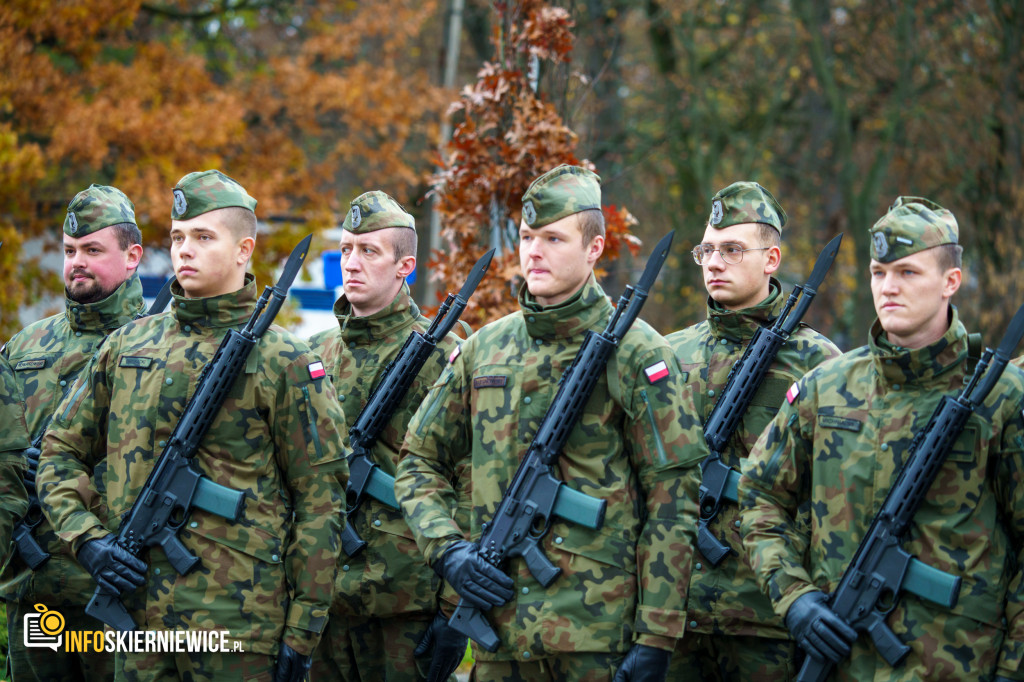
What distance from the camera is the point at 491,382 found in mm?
3969

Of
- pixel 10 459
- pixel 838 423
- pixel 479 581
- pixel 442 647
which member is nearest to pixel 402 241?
pixel 442 647

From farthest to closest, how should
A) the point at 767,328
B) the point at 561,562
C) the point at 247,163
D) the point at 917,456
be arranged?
the point at 247,163 → the point at 767,328 → the point at 561,562 → the point at 917,456

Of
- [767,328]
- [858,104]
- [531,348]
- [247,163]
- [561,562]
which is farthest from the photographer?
[858,104]

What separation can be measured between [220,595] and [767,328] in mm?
2490

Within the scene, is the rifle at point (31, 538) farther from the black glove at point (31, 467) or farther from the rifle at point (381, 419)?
the rifle at point (381, 419)

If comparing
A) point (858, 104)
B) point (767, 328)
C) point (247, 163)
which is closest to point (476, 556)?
point (767, 328)

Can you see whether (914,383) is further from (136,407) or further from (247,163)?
(247,163)

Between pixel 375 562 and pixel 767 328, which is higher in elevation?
pixel 767 328

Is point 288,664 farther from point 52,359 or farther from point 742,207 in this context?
point 742,207

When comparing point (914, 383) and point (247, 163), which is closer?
point (914, 383)

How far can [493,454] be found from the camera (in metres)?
3.93

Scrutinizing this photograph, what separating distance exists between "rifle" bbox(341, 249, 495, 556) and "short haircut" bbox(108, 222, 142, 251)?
146cm

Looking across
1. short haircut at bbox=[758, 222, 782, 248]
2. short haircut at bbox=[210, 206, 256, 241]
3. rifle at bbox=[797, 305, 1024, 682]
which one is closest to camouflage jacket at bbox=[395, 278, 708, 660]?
rifle at bbox=[797, 305, 1024, 682]

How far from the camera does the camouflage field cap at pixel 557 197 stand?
Answer: 155 inches
